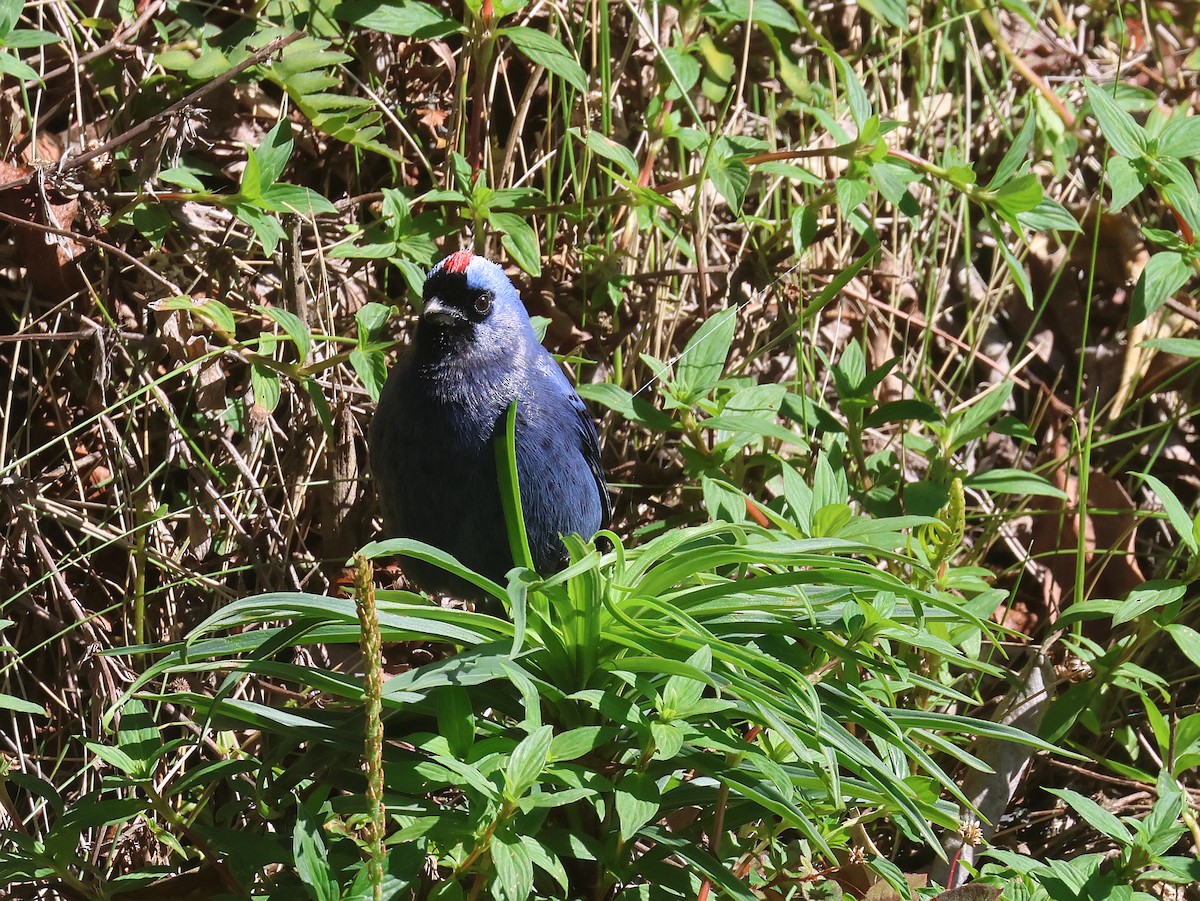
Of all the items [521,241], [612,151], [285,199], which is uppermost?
[612,151]

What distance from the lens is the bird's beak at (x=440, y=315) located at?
293 centimetres

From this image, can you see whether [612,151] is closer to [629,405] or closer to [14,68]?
[629,405]

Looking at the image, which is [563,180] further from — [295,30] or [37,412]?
[37,412]

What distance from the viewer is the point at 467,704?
2107 mm

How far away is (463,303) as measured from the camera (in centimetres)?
298

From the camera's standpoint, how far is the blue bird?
9.30 ft

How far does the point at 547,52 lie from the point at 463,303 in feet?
2.50

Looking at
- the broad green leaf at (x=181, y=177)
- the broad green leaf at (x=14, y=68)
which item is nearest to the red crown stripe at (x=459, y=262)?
the broad green leaf at (x=181, y=177)

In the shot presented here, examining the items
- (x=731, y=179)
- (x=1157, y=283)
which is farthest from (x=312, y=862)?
(x=1157, y=283)

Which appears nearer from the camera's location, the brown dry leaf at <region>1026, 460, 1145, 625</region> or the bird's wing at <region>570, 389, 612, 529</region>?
the bird's wing at <region>570, 389, 612, 529</region>

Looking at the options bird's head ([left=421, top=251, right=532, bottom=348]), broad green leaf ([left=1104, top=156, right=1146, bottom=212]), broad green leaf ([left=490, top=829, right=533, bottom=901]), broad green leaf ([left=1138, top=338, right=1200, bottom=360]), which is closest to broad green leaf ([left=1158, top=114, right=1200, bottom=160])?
broad green leaf ([left=1104, top=156, right=1146, bottom=212])

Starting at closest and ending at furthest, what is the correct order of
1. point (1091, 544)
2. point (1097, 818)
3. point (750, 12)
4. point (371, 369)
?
point (1097, 818), point (371, 369), point (750, 12), point (1091, 544)

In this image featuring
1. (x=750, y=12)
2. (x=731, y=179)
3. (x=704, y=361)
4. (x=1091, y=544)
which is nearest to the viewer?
(x=704, y=361)

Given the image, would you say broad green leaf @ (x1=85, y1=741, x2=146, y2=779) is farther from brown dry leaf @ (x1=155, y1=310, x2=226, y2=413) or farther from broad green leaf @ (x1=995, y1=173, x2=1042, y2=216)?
broad green leaf @ (x1=995, y1=173, x2=1042, y2=216)
